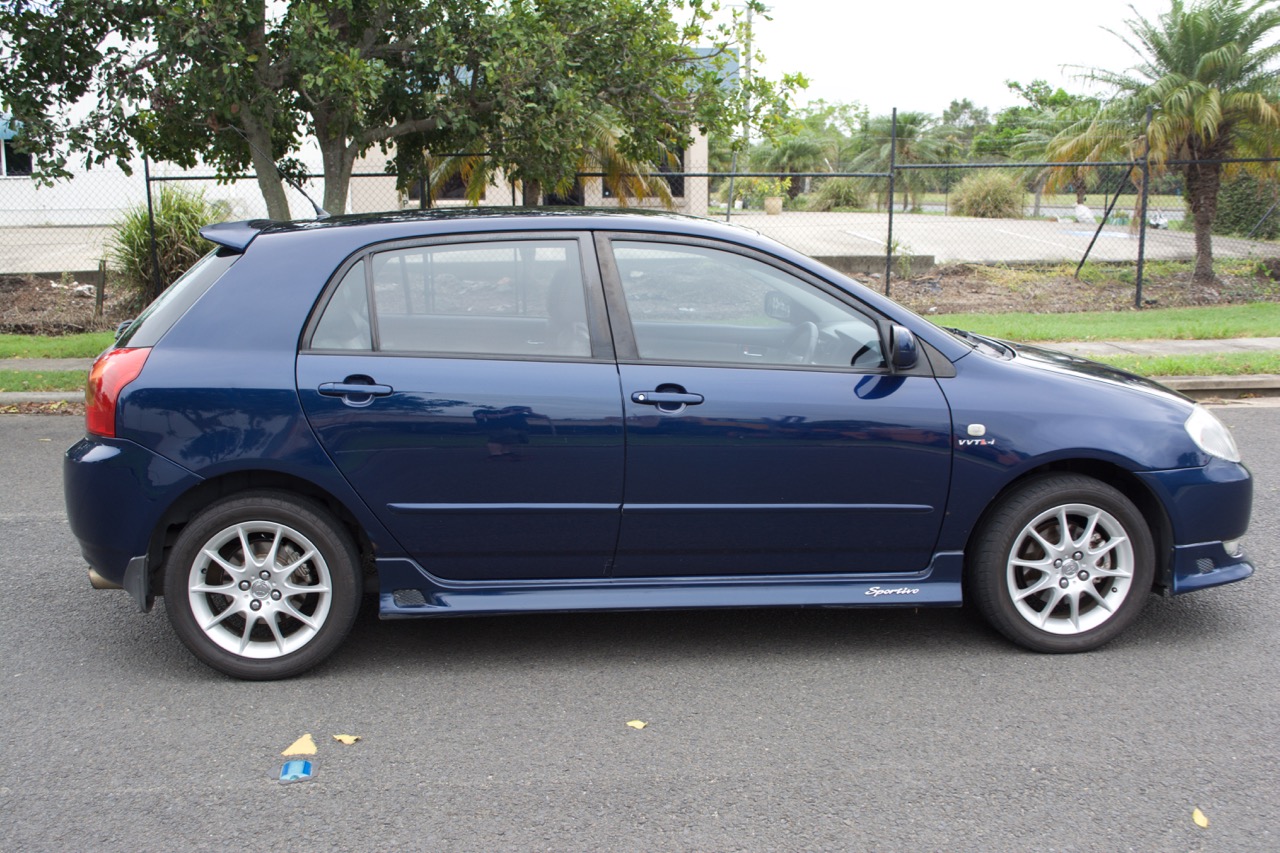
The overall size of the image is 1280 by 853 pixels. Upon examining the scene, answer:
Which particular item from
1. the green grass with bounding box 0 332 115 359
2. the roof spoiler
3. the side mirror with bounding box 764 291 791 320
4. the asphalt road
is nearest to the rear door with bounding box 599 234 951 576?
the side mirror with bounding box 764 291 791 320

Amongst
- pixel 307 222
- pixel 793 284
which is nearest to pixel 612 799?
pixel 793 284

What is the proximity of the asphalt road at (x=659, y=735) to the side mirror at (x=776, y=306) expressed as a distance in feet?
4.24

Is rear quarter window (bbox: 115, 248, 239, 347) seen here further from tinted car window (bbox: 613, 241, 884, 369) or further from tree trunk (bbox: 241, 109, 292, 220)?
tree trunk (bbox: 241, 109, 292, 220)

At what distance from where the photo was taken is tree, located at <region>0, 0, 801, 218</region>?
9062mm

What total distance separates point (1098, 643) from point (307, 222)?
3.53m

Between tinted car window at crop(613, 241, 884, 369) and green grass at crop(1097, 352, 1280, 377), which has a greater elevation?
tinted car window at crop(613, 241, 884, 369)

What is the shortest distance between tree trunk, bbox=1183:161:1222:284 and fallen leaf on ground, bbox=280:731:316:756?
51.6 feet

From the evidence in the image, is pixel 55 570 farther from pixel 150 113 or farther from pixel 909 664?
pixel 150 113

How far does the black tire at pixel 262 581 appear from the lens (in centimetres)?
413

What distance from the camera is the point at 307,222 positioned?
4.60m

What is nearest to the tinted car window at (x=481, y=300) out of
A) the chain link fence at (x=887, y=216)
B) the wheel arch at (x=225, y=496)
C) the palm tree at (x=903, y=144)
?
the wheel arch at (x=225, y=496)

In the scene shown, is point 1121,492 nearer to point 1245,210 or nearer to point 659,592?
point 659,592

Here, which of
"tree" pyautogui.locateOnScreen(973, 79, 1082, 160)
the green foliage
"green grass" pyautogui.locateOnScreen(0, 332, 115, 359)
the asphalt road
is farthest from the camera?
"tree" pyautogui.locateOnScreen(973, 79, 1082, 160)

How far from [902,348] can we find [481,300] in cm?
162
